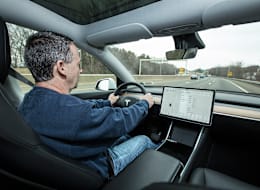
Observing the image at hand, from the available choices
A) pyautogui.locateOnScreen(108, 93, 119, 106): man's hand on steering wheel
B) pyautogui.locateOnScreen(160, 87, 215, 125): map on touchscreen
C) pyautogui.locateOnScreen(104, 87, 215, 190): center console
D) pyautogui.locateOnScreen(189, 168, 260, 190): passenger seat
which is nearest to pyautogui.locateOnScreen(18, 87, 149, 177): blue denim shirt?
pyautogui.locateOnScreen(104, 87, 215, 190): center console

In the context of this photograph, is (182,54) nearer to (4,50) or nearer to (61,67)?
(61,67)

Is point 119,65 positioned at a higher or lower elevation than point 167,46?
lower

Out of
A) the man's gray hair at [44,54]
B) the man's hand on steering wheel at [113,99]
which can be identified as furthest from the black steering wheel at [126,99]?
the man's gray hair at [44,54]

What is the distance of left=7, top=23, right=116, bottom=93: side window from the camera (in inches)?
70.4

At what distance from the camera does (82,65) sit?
1.83 metres

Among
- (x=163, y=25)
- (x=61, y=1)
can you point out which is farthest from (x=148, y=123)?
(x=61, y=1)

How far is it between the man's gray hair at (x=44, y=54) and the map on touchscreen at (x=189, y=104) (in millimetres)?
958

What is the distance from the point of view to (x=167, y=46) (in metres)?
1.98

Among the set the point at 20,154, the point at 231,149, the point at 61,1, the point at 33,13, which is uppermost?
the point at 61,1

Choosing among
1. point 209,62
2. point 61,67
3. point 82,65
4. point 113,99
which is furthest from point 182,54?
point 61,67

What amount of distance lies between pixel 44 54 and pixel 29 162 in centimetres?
54

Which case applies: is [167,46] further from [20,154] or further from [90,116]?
[20,154]

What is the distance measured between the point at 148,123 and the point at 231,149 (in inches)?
35.4

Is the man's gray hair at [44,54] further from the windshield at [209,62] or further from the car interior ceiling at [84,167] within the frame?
the windshield at [209,62]
